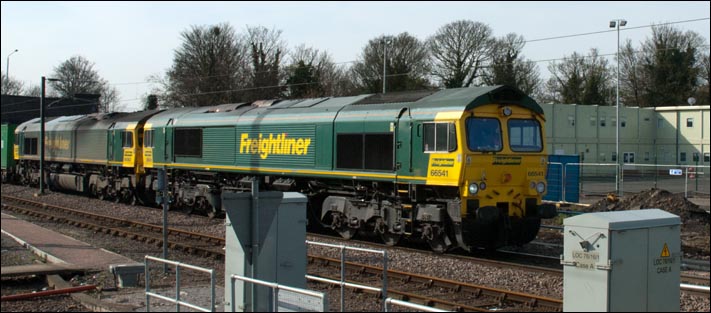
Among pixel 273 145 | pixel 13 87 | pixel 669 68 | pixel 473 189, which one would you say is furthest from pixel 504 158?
pixel 13 87

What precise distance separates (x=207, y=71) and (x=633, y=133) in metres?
34.7

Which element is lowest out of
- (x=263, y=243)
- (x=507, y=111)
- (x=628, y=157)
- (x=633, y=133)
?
(x=263, y=243)

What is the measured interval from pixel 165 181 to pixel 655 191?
1598 centimetres

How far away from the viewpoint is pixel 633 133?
54.6 meters

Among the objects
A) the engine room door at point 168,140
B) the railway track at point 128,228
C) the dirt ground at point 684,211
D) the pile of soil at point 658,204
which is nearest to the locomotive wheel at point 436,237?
the railway track at point 128,228

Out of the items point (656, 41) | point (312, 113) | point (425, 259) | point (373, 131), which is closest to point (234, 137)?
point (312, 113)

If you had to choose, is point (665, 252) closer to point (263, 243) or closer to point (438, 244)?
point (263, 243)

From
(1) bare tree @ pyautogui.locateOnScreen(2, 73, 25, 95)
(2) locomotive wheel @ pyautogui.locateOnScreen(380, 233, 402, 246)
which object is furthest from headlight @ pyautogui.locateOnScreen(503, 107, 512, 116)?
(1) bare tree @ pyautogui.locateOnScreen(2, 73, 25, 95)

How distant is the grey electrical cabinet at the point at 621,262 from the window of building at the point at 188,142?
55.8 feet

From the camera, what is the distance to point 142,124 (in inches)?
1046

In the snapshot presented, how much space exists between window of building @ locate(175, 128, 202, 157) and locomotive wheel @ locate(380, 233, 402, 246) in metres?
8.66

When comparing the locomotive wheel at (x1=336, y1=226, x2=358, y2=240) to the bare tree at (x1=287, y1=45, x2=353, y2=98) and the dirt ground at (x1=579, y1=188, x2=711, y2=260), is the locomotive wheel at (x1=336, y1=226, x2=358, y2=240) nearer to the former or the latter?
the dirt ground at (x1=579, y1=188, x2=711, y2=260)

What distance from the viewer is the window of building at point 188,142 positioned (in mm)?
22625

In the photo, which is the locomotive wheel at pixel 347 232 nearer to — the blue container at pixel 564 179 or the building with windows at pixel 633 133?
the blue container at pixel 564 179
